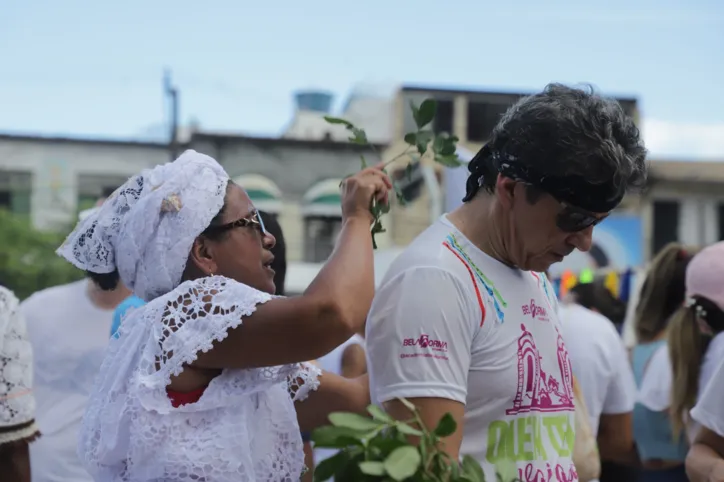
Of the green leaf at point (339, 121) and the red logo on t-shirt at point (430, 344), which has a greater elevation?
the green leaf at point (339, 121)

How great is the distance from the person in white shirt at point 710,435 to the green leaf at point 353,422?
173 centimetres

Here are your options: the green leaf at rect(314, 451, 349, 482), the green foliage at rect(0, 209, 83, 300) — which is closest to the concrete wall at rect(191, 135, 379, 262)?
the green foliage at rect(0, 209, 83, 300)

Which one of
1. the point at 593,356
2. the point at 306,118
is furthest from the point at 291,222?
the point at 593,356

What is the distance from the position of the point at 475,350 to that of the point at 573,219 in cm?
39

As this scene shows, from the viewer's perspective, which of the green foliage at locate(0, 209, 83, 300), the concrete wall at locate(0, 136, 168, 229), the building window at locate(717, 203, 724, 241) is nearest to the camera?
the green foliage at locate(0, 209, 83, 300)

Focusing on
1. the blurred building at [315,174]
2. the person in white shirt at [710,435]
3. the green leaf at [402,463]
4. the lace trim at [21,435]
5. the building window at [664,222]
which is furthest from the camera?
the building window at [664,222]

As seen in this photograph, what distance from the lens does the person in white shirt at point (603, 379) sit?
4820mm

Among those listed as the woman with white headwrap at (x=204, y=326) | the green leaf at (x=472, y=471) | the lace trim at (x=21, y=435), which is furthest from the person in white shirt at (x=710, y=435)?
the lace trim at (x=21, y=435)

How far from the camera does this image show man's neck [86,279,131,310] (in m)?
→ 4.32

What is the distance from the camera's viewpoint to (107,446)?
223 cm

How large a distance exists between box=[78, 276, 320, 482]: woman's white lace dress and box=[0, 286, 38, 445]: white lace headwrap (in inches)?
44.6

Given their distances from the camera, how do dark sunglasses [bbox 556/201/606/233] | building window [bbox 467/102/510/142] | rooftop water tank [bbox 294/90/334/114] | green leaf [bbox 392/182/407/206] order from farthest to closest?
rooftop water tank [bbox 294/90/334/114]
building window [bbox 467/102/510/142]
green leaf [bbox 392/182/407/206]
dark sunglasses [bbox 556/201/606/233]

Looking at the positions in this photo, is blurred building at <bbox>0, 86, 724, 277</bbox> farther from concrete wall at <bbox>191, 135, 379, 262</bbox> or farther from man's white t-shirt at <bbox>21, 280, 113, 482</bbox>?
man's white t-shirt at <bbox>21, 280, 113, 482</bbox>

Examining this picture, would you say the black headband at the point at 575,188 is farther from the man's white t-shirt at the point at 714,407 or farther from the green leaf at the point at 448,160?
the man's white t-shirt at the point at 714,407
